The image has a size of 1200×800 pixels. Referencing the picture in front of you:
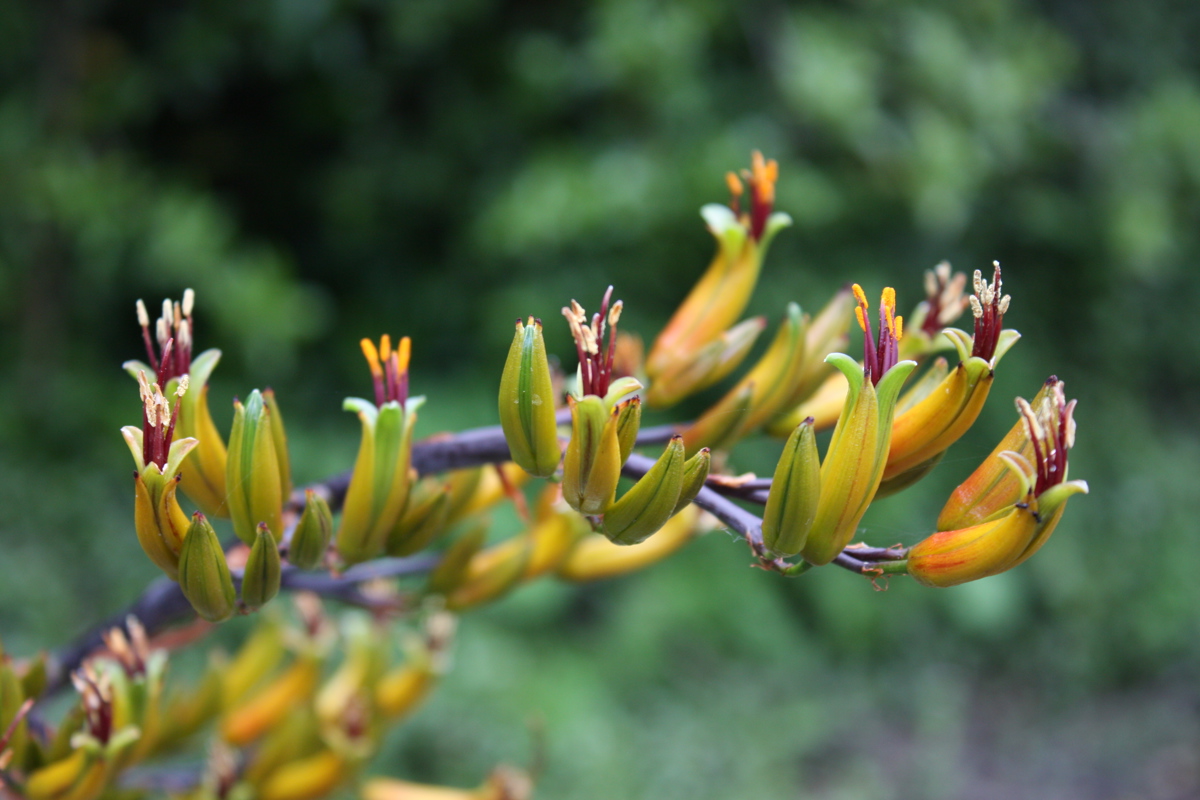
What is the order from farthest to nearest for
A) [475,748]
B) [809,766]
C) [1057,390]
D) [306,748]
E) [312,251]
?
[312,251], [809,766], [475,748], [306,748], [1057,390]

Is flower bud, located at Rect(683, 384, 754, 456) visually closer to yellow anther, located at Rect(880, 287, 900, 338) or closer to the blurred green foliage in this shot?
yellow anther, located at Rect(880, 287, 900, 338)

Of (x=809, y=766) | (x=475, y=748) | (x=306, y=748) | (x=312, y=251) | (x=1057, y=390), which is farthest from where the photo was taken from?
(x=312, y=251)

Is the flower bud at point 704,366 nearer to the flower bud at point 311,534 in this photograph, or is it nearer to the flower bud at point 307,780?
the flower bud at point 311,534

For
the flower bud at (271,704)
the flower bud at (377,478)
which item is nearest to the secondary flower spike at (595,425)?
the flower bud at (377,478)

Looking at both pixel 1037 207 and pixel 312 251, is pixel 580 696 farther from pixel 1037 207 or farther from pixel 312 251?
pixel 1037 207

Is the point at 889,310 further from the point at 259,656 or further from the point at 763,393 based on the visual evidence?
the point at 259,656

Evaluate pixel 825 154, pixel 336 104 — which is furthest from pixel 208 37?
pixel 825 154

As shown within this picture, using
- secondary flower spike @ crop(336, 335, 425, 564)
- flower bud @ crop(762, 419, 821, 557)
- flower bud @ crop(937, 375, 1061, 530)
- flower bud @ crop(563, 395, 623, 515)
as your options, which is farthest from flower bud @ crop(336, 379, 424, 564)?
flower bud @ crop(937, 375, 1061, 530)
